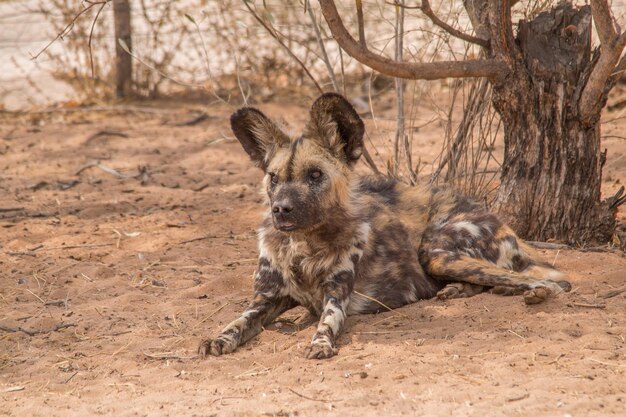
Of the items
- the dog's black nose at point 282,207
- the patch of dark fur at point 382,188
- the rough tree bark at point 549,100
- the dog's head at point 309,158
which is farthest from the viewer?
the patch of dark fur at point 382,188

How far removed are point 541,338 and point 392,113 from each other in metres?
6.44

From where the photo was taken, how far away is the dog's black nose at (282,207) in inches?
204

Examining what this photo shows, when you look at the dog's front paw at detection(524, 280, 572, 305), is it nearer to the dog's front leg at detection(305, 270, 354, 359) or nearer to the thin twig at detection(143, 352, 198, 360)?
the dog's front leg at detection(305, 270, 354, 359)

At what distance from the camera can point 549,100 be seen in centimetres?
622

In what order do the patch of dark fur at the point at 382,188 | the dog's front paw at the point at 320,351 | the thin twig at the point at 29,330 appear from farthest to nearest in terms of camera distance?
the patch of dark fur at the point at 382,188 < the thin twig at the point at 29,330 < the dog's front paw at the point at 320,351

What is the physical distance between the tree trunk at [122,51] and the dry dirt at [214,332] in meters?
2.77

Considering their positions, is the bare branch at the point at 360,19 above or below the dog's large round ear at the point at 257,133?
above

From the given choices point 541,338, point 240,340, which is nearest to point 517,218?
point 541,338

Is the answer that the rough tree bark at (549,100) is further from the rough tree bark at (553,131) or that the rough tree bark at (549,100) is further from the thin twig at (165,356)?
the thin twig at (165,356)

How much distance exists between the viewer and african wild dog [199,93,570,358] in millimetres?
5320

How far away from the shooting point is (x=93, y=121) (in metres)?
11.2

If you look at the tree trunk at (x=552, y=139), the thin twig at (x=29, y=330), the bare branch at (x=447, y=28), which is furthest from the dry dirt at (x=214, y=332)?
the bare branch at (x=447, y=28)

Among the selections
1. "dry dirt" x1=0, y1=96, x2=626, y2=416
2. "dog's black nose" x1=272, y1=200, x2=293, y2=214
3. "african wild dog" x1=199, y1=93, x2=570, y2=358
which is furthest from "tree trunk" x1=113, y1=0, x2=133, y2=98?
"dog's black nose" x1=272, y1=200, x2=293, y2=214

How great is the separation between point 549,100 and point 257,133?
6.76 feet
